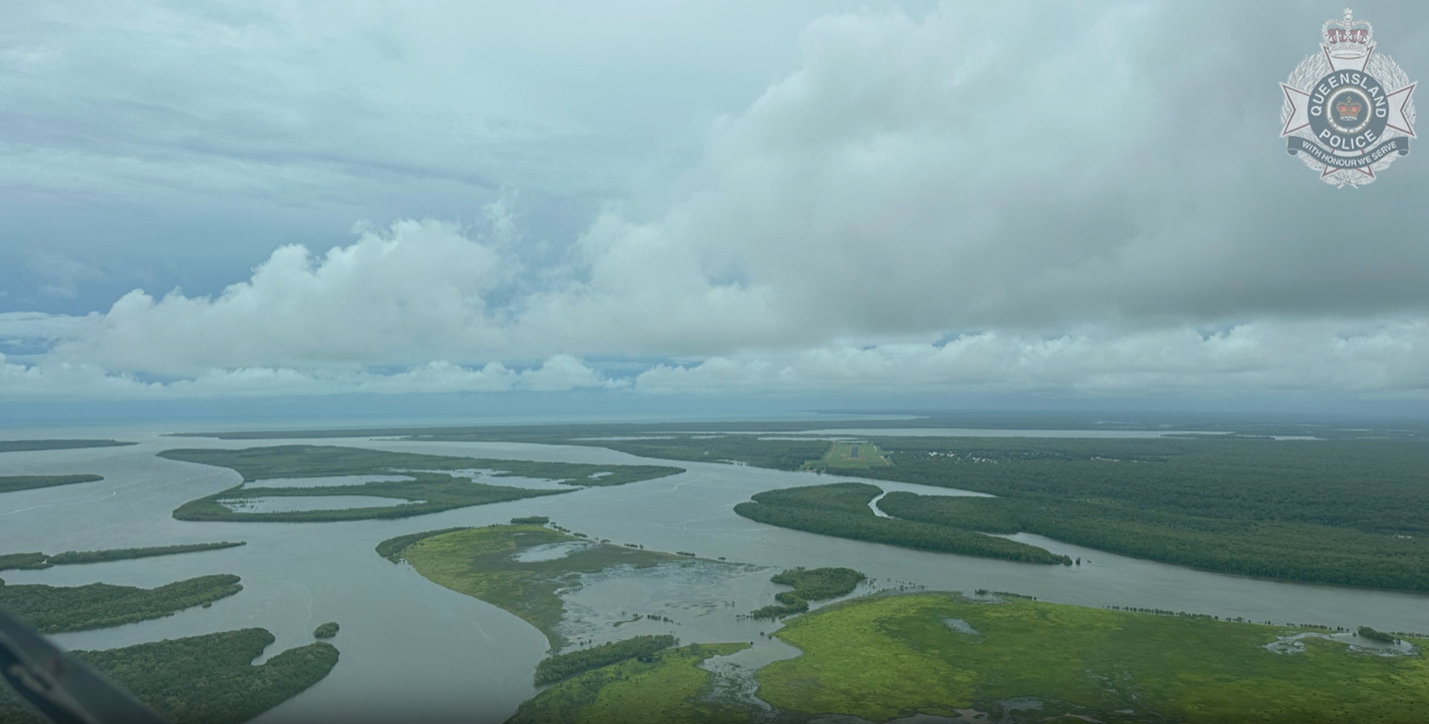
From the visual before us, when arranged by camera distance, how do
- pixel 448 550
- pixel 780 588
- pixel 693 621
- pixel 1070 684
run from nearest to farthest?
pixel 1070 684, pixel 693 621, pixel 780 588, pixel 448 550

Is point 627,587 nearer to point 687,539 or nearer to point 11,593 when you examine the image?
point 687,539

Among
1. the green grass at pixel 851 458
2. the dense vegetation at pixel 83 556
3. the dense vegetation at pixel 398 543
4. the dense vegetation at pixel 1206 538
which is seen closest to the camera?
the dense vegetation at pixel 1206 538

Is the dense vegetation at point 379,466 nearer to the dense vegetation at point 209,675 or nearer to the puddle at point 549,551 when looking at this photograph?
the puddle at point 549,551

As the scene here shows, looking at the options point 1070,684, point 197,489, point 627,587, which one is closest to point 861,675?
point 1070,684

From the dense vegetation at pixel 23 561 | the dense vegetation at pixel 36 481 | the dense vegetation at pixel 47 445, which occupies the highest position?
the dense vegetation at pixel 23 561

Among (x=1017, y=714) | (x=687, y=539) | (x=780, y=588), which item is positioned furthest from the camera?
(x=687, y=539)

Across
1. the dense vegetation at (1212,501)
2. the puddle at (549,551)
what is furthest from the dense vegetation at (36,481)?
the dense vegetation at (1212,501)

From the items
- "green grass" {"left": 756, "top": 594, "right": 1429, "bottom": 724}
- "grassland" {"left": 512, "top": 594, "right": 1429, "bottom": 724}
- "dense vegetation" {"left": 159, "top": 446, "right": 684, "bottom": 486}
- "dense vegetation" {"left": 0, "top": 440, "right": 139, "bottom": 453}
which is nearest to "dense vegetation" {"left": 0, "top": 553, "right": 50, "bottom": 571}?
"grassland" {"left": 512, "top": 594, "right": 1429, "bottom": 724}

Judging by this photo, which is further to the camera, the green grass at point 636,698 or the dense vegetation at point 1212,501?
the dense vegetation at point 1212,501
